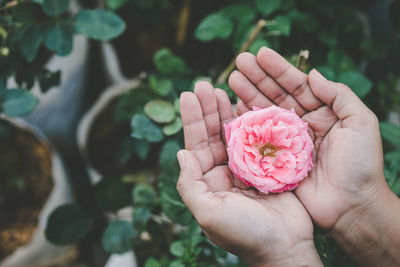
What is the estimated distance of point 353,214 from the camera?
36.1 inches

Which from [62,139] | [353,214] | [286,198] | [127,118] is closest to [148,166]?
[127,118]

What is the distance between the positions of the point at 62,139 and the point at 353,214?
146 cm

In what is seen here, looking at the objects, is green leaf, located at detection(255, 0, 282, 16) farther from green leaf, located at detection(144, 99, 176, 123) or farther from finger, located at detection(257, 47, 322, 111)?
green leaf, located at detection(144, 99, 176, 123)

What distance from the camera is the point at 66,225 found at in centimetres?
119

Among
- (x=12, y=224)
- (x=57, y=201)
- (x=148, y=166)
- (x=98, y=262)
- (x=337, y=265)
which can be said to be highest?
(x=337, y=265)

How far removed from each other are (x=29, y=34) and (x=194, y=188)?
2.30ft

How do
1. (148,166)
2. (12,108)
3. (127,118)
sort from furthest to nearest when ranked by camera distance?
(148,166), (127,118), (12,108)

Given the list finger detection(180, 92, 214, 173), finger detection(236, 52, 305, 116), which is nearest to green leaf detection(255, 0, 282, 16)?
finger detection(236, 52, 305, 116)

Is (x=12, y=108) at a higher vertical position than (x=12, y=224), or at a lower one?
higher

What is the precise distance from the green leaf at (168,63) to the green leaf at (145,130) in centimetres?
25

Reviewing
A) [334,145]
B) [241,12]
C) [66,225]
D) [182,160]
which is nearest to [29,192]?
[66,225]

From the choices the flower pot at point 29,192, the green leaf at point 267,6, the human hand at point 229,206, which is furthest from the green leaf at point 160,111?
the flower pot at point 29,192

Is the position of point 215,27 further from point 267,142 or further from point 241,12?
point 267,142

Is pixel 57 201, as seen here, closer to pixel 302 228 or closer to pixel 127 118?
pixel 127 118
